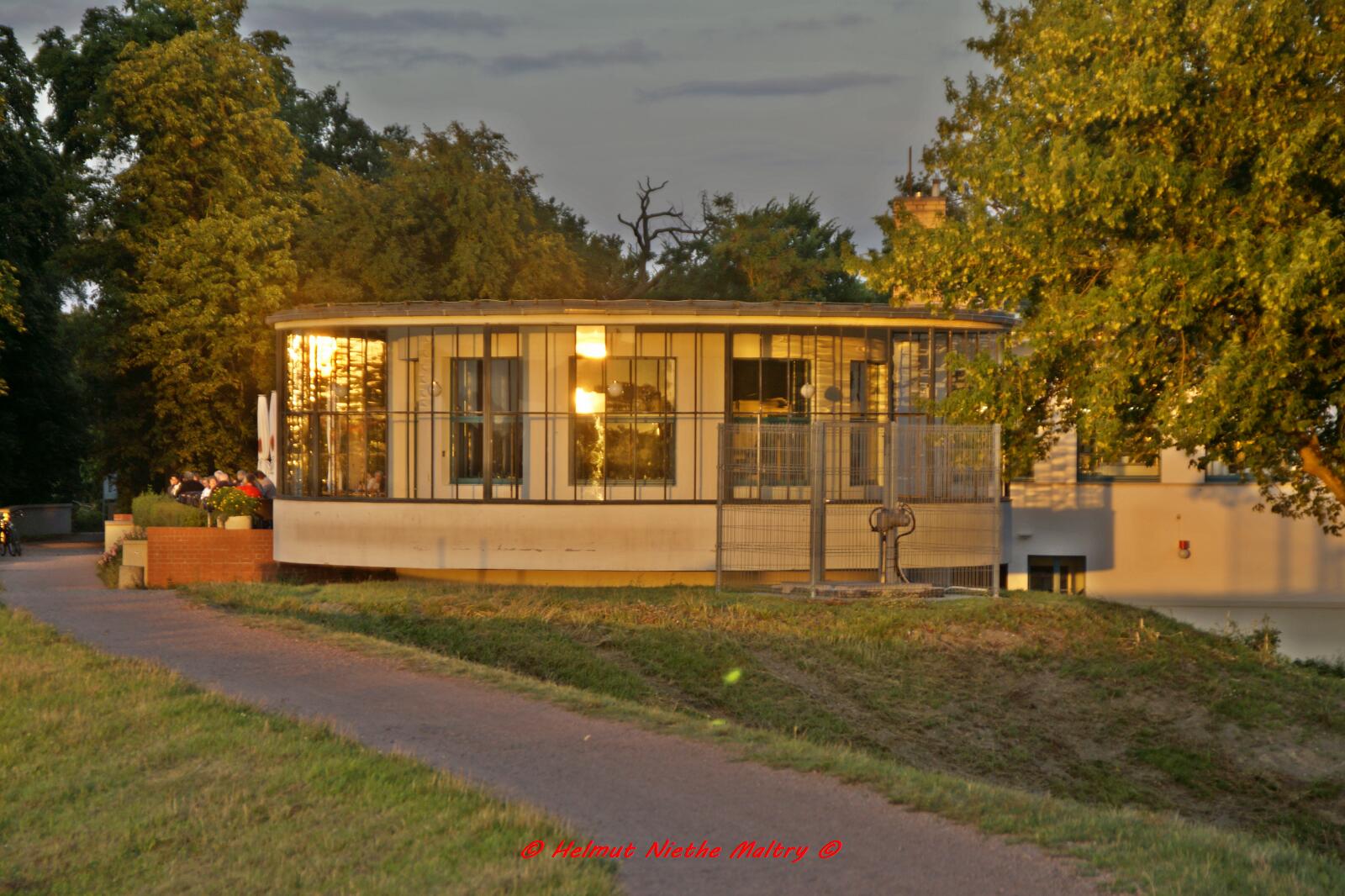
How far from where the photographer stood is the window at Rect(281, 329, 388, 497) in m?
20.7

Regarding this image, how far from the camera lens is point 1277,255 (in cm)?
1446

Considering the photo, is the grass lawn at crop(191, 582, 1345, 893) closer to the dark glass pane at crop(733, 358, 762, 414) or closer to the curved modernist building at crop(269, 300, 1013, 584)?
the curved modernist building at crop(269, 300, 1013, 584)

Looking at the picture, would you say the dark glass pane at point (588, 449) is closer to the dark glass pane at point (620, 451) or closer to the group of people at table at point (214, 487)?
the dark glass pane at point (620, 451)

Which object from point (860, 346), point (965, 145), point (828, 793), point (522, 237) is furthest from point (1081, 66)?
point (522, 237)

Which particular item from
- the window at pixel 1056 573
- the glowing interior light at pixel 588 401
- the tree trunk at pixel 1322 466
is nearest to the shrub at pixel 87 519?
the glowing interior light at pixel 588 401

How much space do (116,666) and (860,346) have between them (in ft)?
38.6

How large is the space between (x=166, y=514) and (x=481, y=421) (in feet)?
16.8

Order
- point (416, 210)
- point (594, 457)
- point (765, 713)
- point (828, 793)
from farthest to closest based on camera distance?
point (416, 210), point (594, 457), point (765, 713), point (828, 793)

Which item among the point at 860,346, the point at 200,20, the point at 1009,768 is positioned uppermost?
the point at 200,20

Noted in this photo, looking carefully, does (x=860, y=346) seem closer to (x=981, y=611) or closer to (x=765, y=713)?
(x=981, y=611)

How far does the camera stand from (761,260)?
43.9 meters

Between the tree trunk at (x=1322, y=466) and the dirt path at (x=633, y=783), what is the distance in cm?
949

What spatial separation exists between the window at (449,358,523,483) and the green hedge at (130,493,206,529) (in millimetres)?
3845

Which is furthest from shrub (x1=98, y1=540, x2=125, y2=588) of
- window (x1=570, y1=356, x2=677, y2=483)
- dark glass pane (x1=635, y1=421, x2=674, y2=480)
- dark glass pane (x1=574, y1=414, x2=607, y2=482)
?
dark glass pane (x1=635, y1=421, x2=674, y2=480)
